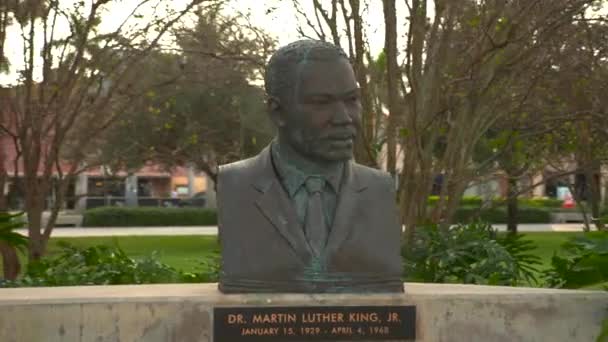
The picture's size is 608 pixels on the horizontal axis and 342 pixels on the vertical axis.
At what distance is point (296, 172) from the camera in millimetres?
6383

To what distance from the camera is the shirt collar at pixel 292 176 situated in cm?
636

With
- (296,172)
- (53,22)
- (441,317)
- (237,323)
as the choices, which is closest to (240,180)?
(296,172)

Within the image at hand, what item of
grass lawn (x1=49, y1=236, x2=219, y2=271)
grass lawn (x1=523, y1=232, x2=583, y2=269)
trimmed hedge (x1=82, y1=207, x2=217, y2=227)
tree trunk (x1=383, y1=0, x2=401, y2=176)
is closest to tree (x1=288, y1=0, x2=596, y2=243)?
tree trunk (x1=383, y1=0, x2=401, y2=176)

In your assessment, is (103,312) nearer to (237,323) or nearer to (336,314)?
(237,323)

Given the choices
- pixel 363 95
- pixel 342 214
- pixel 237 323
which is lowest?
pixel 237 323

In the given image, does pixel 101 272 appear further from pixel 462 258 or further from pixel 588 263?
pixel 588 263

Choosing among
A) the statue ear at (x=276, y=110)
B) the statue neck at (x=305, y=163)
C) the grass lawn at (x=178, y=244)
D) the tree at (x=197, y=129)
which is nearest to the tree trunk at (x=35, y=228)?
the grass lawn at (x=178, y=244)

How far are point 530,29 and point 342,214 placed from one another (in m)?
5.58

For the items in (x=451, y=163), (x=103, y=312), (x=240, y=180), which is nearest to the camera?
(x=103, y=312)

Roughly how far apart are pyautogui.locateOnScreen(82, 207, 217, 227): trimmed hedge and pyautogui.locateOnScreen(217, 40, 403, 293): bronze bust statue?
99.2 feet

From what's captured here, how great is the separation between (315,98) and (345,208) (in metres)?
0.73

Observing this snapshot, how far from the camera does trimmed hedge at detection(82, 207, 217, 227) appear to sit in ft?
118

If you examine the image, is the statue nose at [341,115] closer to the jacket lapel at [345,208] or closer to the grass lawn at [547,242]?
the jacket lapel at [345,208]

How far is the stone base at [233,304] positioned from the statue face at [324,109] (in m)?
0.93
